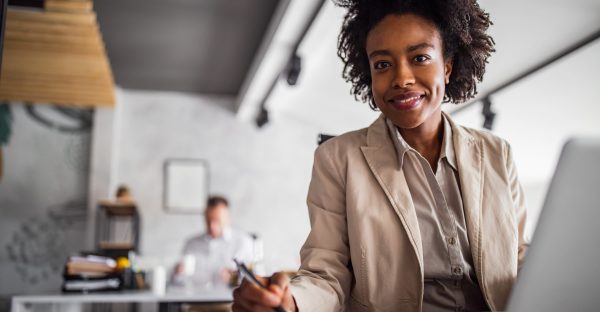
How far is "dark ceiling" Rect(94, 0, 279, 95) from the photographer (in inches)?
175

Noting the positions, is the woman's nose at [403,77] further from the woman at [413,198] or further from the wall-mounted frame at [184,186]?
the wall-mounted frame at [184,186]

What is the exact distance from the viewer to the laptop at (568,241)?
0.69m

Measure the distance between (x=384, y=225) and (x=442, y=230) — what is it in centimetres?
16

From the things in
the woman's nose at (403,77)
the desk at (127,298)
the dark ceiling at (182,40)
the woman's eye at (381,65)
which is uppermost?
the dark ceiling at (182,40)

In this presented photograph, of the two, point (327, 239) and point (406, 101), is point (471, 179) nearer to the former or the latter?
point (406, 101)

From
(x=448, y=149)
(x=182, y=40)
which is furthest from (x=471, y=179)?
(x=182, y=40)

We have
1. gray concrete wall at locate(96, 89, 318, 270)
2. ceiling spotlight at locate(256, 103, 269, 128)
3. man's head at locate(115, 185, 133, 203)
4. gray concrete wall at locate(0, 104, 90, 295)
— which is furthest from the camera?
gray concrete wall at locate(96, 89, 318, 270)

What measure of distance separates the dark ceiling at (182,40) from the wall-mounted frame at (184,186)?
934 mm

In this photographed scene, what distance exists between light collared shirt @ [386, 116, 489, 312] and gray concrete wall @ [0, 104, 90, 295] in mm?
5655

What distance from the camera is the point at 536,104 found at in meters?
3.96

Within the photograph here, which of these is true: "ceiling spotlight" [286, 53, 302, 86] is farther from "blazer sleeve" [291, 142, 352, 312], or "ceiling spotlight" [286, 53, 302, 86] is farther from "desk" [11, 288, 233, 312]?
"blazer sleeve" [291, 142, 352, 312]

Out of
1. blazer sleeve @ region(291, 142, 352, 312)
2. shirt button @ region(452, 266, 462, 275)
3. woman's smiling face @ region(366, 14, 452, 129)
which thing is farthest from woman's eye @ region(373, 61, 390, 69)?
shirt button @ region(452, 266, 462, 275)

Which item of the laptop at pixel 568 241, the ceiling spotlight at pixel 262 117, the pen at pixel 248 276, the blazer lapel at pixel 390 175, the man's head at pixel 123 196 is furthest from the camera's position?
the ceiling spotlight at pixel 262 117

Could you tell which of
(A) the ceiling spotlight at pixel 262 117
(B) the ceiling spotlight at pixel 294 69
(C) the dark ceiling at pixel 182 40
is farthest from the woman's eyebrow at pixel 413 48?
(A) the ceiling spotlight at pixel 262 117
